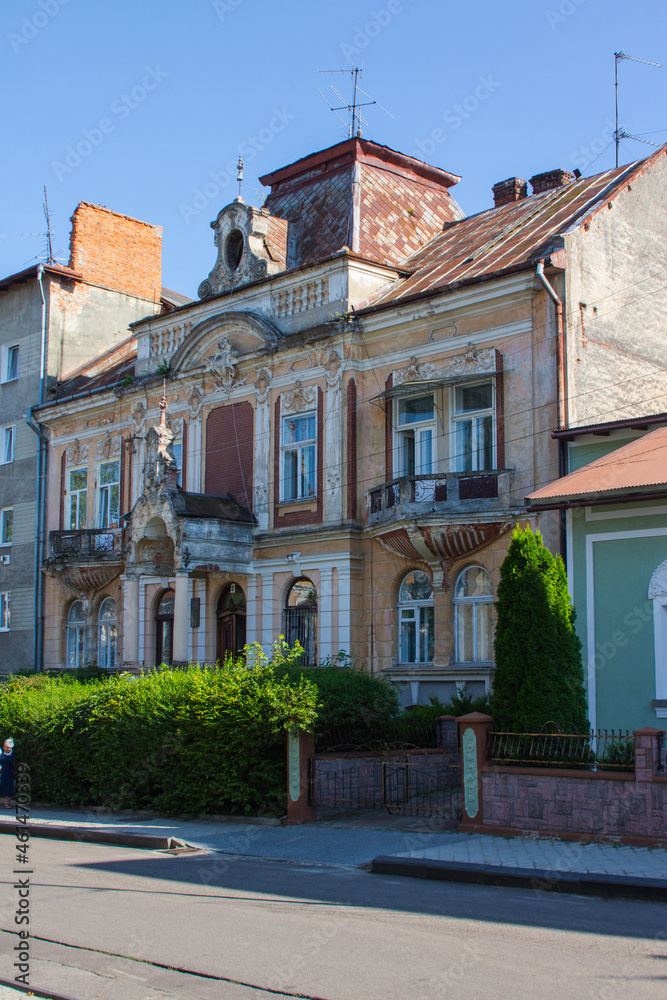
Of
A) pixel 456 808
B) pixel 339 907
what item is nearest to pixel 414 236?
pixel 456 808

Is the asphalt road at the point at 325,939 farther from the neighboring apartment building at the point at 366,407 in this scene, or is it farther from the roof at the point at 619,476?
the neighboring apartment building at the point at 366,407

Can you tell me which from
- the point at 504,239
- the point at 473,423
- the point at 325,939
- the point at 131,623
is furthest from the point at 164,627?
the point at 325,939

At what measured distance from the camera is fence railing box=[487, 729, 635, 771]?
537 inches

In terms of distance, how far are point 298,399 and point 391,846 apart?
45.4 feet

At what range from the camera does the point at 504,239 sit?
24.5 metres

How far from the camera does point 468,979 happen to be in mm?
7387

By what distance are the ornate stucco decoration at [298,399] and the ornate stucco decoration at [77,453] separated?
9736 mm

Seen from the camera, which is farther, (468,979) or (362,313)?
(362,313)

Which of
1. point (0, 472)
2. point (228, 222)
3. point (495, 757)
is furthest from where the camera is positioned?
point (0, 472)

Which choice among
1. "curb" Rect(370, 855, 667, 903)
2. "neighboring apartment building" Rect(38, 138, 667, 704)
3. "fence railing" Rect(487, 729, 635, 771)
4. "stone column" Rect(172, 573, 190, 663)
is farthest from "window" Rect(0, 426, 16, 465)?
"curb" Rect(370, 855, 667, 903)

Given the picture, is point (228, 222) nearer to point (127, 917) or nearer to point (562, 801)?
point (562, 801)

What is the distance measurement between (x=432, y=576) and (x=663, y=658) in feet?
21.4

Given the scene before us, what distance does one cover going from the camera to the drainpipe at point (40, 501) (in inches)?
1316

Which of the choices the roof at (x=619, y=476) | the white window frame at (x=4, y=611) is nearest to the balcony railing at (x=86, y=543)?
the white window frame at (x=4, y=611)
